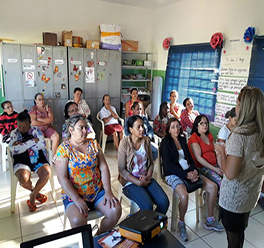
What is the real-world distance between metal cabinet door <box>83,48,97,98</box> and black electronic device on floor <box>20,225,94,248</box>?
4235 mm

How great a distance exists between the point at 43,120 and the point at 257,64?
3.66m

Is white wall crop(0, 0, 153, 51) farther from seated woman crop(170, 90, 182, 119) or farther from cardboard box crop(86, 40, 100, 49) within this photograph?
seated woman crop(170, 90, 182, 119)

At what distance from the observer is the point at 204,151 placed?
A: 2.84 metres

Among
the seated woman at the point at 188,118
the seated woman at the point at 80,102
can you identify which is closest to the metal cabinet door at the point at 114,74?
the seated woman at the point at 80,102

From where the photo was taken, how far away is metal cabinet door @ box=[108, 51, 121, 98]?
212 inches

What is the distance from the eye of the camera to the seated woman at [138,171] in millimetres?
2295

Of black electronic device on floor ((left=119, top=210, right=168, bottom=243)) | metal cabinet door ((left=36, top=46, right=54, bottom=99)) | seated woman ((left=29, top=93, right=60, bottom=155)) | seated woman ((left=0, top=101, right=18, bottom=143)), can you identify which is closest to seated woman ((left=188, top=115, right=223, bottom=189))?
black electronic device on floor ((left=119, top=210, right=168, bottom=243))

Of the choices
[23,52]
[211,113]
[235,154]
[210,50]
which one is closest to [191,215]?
[235,154]

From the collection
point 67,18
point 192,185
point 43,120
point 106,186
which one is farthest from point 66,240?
point 67,18

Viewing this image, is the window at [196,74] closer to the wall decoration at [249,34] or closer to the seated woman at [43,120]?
the wall decoration at [249,34]

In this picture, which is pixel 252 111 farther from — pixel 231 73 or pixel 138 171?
pixel 231 73

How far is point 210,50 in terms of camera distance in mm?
4582

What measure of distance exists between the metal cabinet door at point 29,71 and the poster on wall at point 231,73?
11.6ft

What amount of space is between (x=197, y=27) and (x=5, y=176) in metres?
4.38
